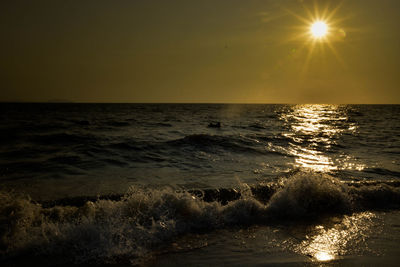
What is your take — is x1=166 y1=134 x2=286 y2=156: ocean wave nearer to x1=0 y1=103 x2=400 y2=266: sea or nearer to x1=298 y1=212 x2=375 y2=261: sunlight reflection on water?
x1=0 y1=103 x2=400 y2=266: sea

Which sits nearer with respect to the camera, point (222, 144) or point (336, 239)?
point (336, 239)

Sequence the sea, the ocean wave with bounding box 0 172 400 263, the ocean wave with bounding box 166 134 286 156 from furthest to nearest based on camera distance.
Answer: the ocean wave with bounding box 166 134 286 156, the ocean wave with bounding box 0 172 400 263, the sea

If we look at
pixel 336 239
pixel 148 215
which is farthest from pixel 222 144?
pixel 336 239

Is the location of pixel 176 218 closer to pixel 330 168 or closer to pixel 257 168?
pixel 257 168

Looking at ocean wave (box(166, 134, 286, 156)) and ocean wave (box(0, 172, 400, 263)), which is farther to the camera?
ocean wave (box(166, 134, 286, 156))

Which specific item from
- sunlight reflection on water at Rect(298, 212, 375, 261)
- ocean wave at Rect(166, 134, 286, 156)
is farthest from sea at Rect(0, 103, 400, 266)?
ocean wave at Rect(166, 134, 286, 156)

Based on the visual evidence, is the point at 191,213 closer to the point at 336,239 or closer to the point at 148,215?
the point at 148,215

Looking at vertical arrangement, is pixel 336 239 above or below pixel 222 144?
below

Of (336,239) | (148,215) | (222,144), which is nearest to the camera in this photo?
(336,239)

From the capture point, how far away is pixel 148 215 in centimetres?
473

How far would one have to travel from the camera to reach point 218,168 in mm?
8945

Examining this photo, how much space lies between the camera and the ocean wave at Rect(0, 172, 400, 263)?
12.1 feet

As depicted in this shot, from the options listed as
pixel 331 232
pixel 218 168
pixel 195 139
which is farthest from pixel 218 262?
pixel 195 139

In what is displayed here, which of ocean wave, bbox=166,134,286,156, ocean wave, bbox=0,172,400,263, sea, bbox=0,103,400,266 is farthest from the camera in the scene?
ocean wave, bbox=166,134,286,156
